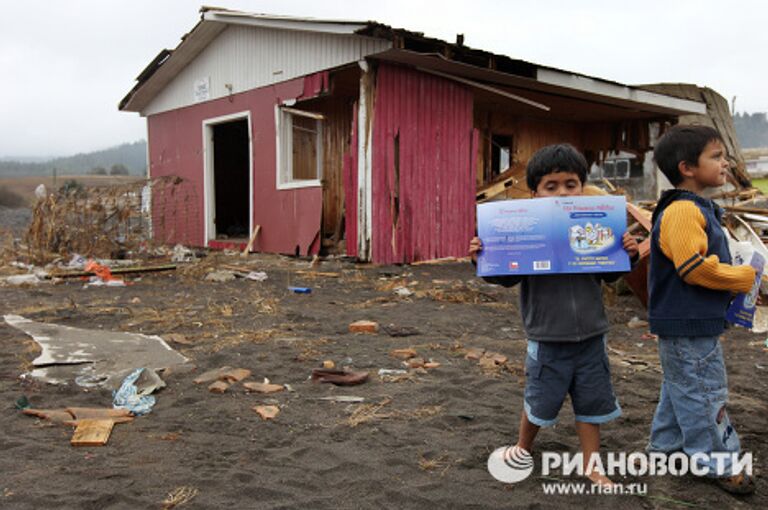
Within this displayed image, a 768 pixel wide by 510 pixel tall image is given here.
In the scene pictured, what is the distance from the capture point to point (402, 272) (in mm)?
9258

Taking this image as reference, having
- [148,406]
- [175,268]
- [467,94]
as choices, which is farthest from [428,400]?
[467,94]

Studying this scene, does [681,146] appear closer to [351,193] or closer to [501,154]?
[351,193]

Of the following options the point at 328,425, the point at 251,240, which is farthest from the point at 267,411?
the point at 251,240

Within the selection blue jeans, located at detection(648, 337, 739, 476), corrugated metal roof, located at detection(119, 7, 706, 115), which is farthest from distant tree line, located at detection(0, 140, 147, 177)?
blue jeans, located at detection(648, 337, 739, 476)

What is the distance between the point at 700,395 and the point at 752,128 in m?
116

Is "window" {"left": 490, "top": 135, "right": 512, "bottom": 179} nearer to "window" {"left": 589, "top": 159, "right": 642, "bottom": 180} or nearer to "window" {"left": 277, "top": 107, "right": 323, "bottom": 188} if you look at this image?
"window" {"left": 589, "top": 159, "right": 642, "bottom": 180}

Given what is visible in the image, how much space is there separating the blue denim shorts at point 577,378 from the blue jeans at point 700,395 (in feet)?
0.87

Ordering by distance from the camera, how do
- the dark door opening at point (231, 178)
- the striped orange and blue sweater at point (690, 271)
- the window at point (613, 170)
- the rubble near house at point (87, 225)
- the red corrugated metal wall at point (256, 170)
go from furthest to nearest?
the window at point (613, 170) → the dark door opening at point (231, 178) → the red corrugated metal wall at point (256, 170) → the rubble near house at point (87, 225) → the striped orange and blue sweater at point (690, 271)

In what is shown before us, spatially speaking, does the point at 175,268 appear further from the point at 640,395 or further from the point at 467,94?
the point at 640,395

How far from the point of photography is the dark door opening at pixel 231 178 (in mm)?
15289

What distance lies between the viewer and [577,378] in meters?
2.46

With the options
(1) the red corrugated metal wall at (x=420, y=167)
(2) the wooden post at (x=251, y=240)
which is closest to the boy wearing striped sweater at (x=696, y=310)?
(1) the red corrugated metal wall at (x=420, y=167)

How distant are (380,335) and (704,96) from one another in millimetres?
14376

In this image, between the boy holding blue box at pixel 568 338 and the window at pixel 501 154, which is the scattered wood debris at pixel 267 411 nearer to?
the boy holding blue box at pixel 568 338
